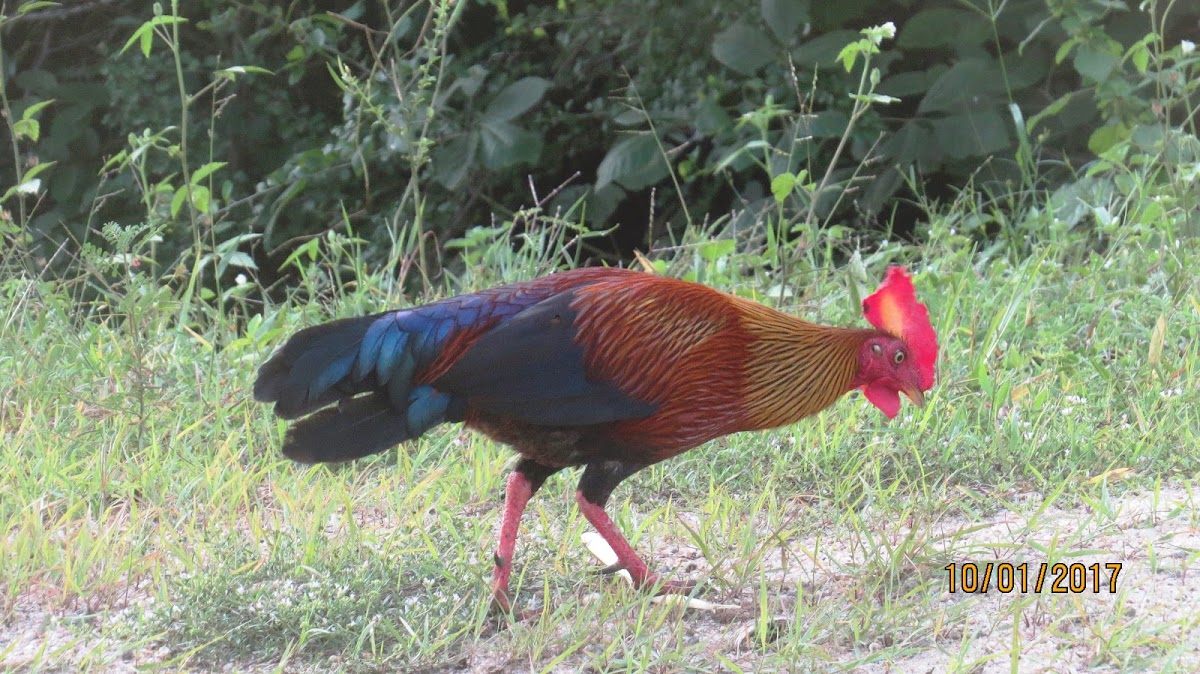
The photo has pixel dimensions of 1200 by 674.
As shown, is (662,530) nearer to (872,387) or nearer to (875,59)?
(872,387)

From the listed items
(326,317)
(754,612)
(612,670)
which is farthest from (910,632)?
(326,317)

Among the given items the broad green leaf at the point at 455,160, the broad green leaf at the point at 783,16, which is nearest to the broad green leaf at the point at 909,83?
the broad green leaf at the point at 783,16

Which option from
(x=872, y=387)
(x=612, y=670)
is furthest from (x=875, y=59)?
(x=612, y=670)

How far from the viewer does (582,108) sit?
7.13 m

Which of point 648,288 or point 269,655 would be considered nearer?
point 269,655

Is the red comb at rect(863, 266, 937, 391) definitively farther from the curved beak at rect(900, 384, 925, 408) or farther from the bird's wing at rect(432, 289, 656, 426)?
the bird's wing at rect(432, 289, 656, 426)

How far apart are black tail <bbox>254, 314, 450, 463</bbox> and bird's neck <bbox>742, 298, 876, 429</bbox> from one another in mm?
713

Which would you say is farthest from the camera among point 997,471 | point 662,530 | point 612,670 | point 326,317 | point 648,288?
point 326,317

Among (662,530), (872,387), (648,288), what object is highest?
(648,288)

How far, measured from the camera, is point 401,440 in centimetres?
294

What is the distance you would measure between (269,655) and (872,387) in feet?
5.07

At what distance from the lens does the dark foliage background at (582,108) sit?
18.9 feet

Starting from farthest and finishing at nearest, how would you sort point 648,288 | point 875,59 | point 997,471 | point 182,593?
1. point 875,59
2. point 997,471
3. point 648,288
4. point 182,593

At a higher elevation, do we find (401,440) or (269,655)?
(401,440)
